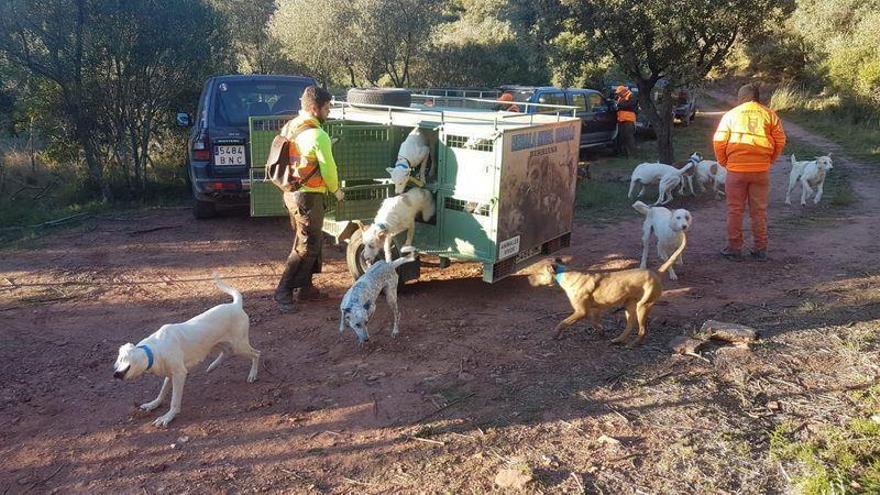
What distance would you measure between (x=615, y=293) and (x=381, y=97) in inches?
160

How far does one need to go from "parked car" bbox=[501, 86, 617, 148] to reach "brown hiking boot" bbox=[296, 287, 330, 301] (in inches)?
377

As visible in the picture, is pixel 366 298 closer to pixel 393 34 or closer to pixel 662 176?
pixel 662 176

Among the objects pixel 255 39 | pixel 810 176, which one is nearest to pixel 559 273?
pixel 810 176

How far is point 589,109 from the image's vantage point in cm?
1653

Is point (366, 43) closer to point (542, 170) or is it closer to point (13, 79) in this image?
point (13, 79)

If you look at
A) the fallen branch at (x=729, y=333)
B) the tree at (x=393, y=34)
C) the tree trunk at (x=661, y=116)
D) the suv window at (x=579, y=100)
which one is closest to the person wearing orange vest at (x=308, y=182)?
the fallen branch at (x=729, y=333)

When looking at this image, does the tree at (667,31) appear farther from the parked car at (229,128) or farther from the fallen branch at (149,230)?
the fallen branch at (149,230)

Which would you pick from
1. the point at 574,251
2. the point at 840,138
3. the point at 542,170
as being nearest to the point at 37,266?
the point at 542,170

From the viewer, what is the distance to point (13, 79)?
36.4 ft

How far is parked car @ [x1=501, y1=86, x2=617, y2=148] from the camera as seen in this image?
50.1 feet

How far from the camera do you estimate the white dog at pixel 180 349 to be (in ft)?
13.0

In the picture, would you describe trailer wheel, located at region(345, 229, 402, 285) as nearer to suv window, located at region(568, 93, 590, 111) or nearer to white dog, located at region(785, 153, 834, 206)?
white dog, located at region(785, 153, 834, 206)

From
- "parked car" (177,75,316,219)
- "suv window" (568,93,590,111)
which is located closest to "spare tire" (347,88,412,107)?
"parked car" (177,75,316,219)

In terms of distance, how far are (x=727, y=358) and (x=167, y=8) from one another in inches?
415
